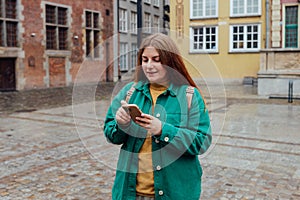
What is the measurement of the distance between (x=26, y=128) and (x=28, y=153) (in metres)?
2.64

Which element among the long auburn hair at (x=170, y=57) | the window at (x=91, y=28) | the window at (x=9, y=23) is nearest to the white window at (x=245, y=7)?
the window at (x=91, y=28)

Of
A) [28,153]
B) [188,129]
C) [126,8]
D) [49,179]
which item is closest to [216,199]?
[49,179]

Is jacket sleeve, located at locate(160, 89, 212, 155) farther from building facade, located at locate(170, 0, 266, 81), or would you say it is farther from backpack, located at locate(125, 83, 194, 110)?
building facade, located at locate(170, 0, 266, 81)

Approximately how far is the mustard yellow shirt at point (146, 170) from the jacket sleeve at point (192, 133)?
5.3 inches

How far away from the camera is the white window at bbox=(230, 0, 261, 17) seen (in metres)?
22.7

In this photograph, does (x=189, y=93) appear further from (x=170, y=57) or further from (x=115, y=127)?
(x=115, y=127)

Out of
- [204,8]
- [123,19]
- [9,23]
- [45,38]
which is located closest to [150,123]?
[9,23]

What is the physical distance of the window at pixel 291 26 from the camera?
70.7 ft

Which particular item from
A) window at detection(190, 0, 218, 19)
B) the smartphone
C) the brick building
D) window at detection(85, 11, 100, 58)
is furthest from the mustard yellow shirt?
window at detection(85, 11, 100, 58)

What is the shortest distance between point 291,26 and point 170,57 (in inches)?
844

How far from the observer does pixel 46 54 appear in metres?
22.8

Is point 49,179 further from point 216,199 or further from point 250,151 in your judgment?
point 250,151

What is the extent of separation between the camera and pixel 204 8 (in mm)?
23953

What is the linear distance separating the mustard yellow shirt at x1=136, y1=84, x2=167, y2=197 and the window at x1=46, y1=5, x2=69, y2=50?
72.8 feet
